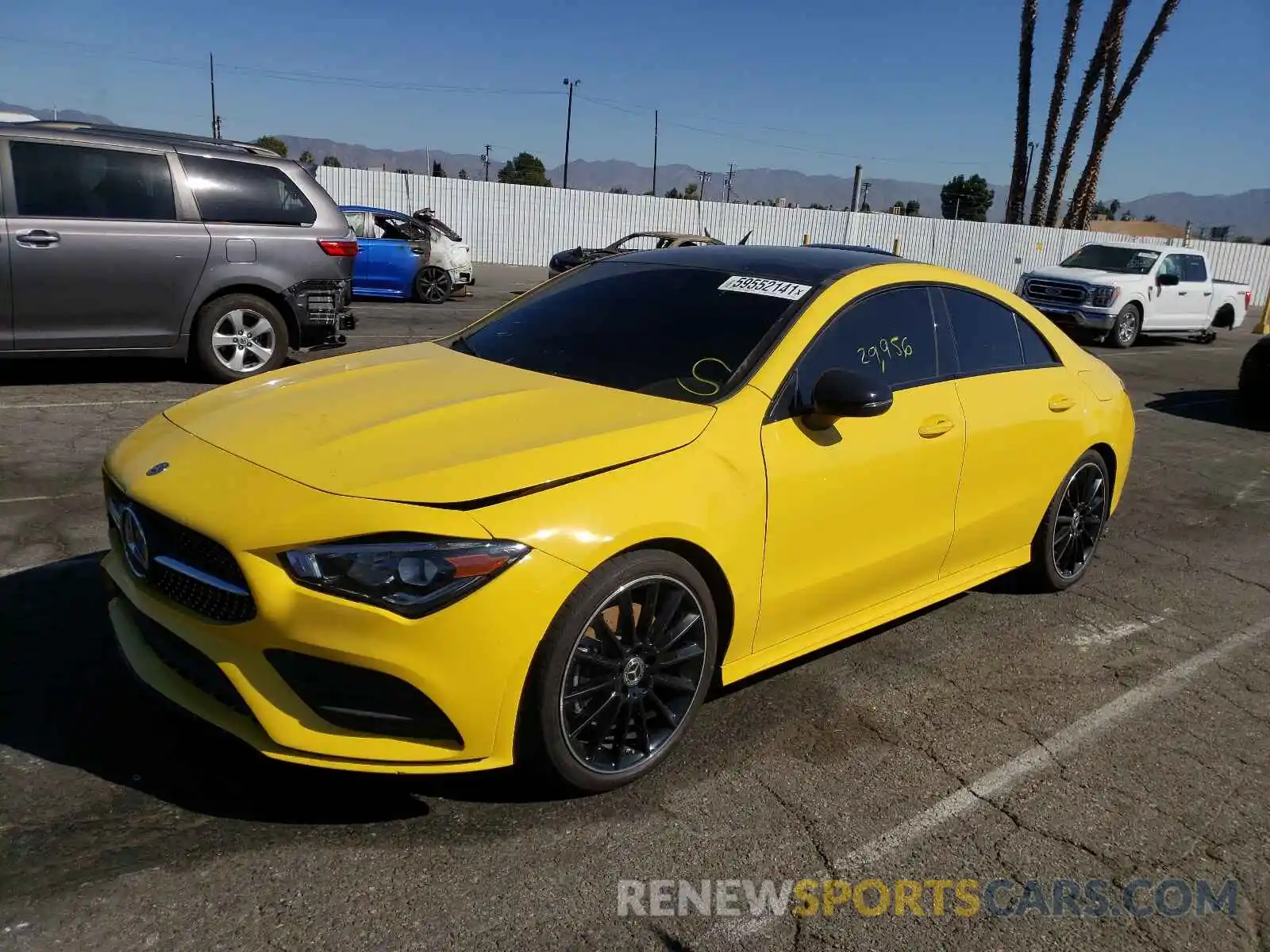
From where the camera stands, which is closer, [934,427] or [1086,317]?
[934,427]

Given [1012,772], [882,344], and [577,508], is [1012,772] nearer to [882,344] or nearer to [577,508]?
[882,344]

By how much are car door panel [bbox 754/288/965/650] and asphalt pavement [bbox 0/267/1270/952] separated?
438mm

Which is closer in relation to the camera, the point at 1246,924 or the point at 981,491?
the point at 1246,924

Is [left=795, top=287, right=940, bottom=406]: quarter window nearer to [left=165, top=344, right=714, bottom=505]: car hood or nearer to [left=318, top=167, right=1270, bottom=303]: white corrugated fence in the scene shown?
[left=165, top=344, right=714, bottom=505]: car hood

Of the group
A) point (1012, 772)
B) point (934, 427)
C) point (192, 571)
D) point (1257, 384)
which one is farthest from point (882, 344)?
point (1257, 384)

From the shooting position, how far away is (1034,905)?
9.07 ft

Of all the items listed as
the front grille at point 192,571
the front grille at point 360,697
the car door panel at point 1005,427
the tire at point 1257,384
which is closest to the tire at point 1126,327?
the tire at point 1257,384

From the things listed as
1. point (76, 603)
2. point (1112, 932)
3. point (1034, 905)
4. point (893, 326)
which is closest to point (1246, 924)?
point (1112, 932)

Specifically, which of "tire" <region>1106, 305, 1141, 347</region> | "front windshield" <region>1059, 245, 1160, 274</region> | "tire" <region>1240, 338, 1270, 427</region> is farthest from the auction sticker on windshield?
"front windshield" <region>1059, 245, 1160, 274</region>

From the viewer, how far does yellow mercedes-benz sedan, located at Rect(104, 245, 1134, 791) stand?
2.64m

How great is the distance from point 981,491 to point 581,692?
2.22 metres

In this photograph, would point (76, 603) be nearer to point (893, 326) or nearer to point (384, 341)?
point (893, 326)

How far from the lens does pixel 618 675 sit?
9.93 ft

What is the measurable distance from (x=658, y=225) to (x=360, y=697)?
29.5 m
